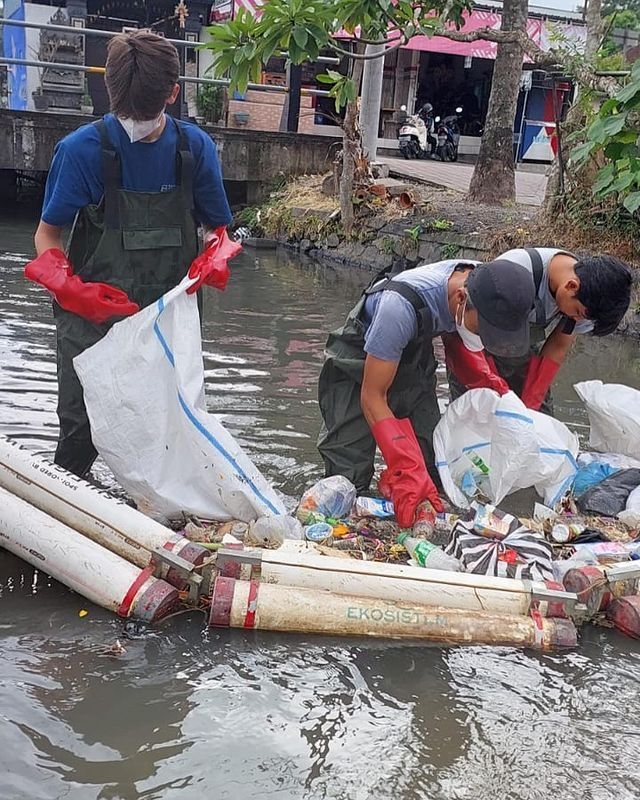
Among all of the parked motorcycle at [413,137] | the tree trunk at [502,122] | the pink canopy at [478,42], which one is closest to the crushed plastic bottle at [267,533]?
the tree trunk at [502,122]

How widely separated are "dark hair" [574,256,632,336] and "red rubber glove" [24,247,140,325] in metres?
1.71

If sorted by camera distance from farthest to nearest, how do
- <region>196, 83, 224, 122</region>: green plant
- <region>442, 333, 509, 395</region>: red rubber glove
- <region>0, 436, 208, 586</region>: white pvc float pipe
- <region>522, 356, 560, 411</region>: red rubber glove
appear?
<region>196, 83, 224, 122</region>: green plant
<region>522, 356, 560, 411</region>: red rubber glove
<region>442, 333, 509, 395</region>: red rubber glove
<region>0, 436, 208, 586</region>: white pvc float pipe

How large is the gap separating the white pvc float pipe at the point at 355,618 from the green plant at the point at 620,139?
4.09m

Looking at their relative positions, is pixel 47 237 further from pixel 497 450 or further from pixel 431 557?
pixel 497 450

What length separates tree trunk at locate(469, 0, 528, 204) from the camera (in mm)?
10336

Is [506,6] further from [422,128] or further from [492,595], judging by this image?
[492,595]

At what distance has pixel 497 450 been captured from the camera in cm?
342

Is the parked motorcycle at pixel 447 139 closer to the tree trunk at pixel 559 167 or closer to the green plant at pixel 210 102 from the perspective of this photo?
the green plant at pixel 210 102

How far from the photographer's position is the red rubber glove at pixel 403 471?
325 centimetres

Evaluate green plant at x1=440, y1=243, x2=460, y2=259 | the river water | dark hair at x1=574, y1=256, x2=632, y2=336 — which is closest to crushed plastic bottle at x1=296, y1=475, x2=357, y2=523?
the river water

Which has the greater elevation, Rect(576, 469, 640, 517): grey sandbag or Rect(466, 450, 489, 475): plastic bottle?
Rect(466, 450, 489, 475): plastic bottle

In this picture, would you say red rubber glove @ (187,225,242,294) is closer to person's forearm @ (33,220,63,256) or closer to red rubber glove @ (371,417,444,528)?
person's forearm @ (33,220,63,256)

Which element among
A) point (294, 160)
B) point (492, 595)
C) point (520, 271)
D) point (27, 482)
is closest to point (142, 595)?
point (27, 482)

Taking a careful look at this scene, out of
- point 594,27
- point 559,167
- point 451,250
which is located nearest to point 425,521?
point 559,167
